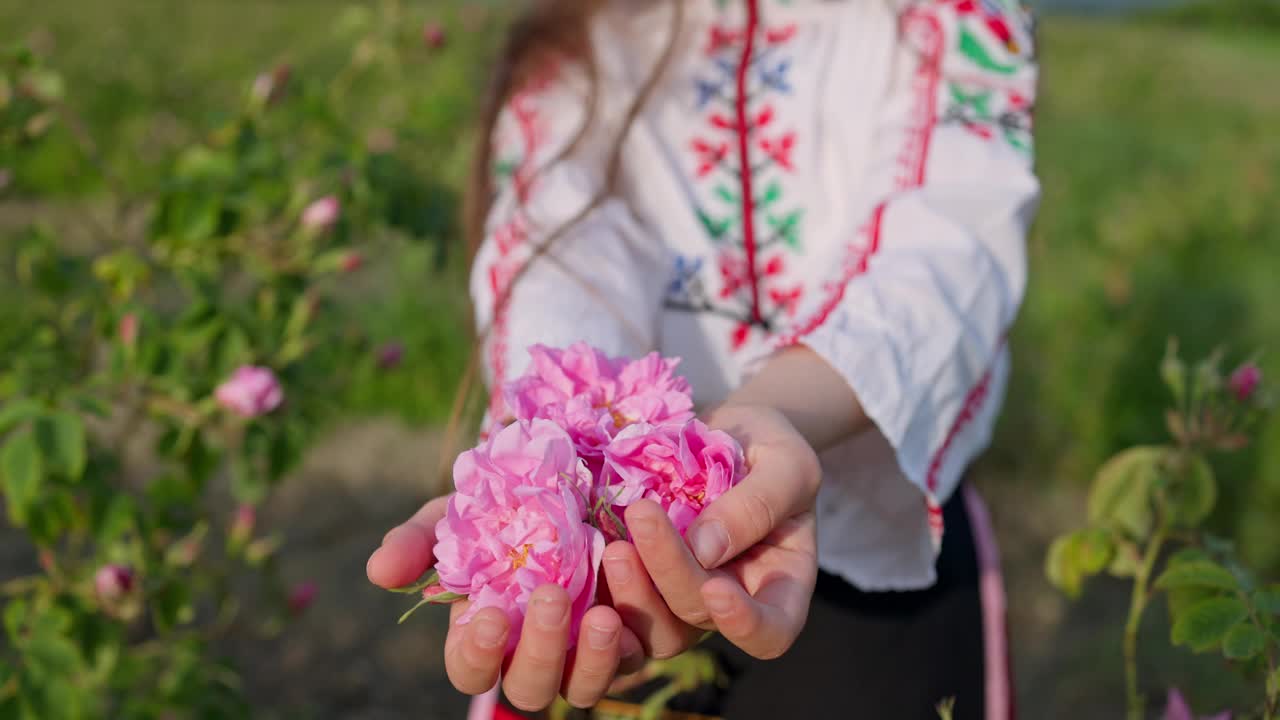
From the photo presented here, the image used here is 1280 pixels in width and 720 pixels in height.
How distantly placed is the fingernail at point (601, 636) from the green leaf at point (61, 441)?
794mm

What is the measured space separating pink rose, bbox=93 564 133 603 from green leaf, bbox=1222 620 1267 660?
4.23 ft

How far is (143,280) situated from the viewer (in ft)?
4.89

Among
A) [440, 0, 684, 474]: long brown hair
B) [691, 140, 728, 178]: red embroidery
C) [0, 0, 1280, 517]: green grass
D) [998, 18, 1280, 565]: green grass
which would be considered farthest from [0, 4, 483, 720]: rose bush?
[998, 18, 1280, 565]: green grass

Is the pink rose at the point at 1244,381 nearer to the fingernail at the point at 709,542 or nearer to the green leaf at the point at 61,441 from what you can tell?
the fingernail at the point at 709,542

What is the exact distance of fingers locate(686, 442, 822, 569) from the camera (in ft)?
2.22

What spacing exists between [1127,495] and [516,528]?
0.79 m

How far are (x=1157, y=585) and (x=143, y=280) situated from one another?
1.32m

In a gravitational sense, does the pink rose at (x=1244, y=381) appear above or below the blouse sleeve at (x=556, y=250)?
below

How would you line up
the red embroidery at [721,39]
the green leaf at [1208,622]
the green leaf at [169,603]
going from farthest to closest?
the green leaf at [169,603], the red embroidery at [721,39], the green leaf at [1208,622]

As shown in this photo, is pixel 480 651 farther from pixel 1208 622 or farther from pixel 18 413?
pixel 18 413

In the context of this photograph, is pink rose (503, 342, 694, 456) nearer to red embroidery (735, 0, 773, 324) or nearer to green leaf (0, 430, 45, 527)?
red embroidery (735, 0, 773, 324)

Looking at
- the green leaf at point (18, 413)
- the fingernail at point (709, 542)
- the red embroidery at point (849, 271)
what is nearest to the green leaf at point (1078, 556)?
the red embroidery at point (849, 271)

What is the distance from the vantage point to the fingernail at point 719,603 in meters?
0.64

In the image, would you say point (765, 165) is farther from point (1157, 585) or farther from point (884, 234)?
point (1157, 585)
